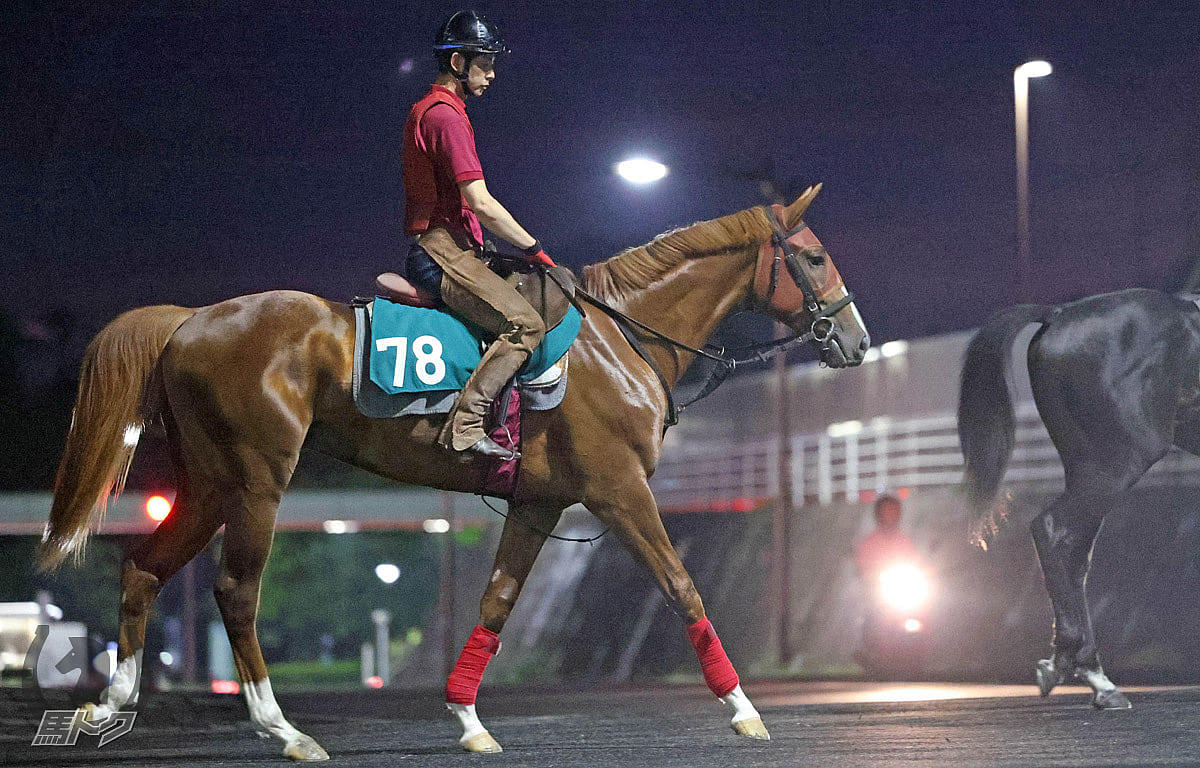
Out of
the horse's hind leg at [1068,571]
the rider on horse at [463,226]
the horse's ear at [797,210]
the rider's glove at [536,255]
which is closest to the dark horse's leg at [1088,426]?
the horse's hind leg at [1068,571]

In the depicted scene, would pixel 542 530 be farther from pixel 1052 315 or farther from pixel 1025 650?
pixel 1025 650

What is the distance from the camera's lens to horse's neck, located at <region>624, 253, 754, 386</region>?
316 inches

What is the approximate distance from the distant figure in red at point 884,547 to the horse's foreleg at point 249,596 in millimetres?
10887

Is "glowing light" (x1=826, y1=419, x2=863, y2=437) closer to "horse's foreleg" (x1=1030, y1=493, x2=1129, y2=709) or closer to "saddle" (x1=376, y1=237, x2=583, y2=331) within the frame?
"horse's foreleg" (x1=1030, y1=493, x2=1129, y2=709)

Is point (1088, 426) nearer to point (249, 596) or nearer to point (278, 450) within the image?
point (278, 450)

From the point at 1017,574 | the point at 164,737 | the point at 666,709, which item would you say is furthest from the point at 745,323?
the point at 164,737

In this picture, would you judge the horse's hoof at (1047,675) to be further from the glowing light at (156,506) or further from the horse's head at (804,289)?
the glowing light at (156,506)

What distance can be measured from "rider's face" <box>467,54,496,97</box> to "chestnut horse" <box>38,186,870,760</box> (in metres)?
1.13

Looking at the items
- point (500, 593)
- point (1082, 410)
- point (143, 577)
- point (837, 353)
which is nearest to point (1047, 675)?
point (1082, 410)

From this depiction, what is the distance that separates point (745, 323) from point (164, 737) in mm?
44514

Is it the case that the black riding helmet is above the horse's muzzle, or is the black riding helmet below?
above

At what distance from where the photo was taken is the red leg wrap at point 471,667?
7.52m

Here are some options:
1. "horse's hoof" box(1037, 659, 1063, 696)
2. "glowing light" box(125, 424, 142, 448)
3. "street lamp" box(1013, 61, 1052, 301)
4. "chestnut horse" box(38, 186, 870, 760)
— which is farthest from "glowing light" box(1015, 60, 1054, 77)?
"glowing light" box(125, 424, 142, 448)

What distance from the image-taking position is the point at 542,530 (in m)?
7.78
